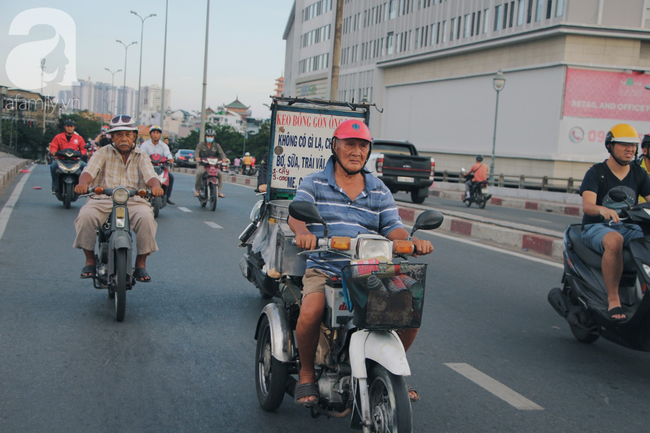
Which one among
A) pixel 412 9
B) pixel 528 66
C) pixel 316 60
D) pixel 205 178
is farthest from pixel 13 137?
pixel 205 178

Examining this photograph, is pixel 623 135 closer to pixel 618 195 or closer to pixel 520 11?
pixel 618 195

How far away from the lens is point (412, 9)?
63.7 meters

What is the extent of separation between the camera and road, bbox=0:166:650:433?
3957 mm

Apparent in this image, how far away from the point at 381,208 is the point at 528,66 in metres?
42.2

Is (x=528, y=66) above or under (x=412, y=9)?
under

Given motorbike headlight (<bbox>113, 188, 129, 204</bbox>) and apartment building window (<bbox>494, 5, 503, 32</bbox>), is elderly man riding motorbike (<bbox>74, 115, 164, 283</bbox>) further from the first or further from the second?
apartment building window (<bbox>494, 5, 503, 32</bbox>)

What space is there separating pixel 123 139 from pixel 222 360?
254 centimetres

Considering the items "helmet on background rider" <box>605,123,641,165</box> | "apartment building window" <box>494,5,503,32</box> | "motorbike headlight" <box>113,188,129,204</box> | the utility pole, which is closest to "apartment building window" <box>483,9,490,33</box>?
"apartment building window" <box>494,5,503,32</box>

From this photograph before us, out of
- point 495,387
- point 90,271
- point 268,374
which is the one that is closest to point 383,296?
point 268,374

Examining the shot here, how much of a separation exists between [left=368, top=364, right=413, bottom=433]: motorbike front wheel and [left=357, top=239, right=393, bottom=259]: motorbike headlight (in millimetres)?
484

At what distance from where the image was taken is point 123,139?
6562 millimetres

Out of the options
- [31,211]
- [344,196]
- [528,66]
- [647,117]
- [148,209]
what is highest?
[528,66]

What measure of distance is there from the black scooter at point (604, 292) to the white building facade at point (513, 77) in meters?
36.7

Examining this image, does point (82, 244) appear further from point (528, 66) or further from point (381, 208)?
point (528, 66)
